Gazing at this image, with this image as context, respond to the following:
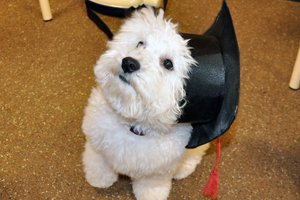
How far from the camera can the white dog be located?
2.87 feet

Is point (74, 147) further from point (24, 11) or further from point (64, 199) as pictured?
point (24, 11)

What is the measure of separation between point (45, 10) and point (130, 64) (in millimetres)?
1040

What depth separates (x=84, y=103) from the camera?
148 cm

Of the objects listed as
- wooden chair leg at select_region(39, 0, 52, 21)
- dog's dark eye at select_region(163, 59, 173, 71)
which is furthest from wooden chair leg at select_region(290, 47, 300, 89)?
wooden chair leg at select_region(39, 0, 52, 21)

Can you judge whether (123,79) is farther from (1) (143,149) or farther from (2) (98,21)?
(2) (98,21)

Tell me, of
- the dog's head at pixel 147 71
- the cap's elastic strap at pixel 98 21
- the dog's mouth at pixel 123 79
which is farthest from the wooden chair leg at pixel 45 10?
the dog's mouth at pixel 123 79

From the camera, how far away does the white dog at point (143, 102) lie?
0.87 meters

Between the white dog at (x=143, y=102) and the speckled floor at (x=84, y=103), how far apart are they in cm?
22

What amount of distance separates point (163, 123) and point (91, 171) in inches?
15.5

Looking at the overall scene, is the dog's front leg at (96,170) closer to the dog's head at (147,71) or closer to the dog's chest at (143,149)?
the dog's chest at (143,149)

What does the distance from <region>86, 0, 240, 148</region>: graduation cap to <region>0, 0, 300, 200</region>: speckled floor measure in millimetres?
440

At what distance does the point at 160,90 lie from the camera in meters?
0.88

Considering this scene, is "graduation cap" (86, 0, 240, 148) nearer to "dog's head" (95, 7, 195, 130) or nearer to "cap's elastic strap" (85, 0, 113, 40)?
"dog's head" (95, 7, 195, 130)

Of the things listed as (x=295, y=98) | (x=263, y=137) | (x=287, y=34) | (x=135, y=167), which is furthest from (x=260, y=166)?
(x=287, y=34)
